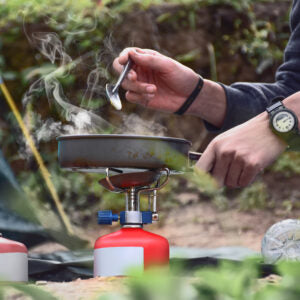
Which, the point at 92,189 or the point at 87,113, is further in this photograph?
the point at 92,189

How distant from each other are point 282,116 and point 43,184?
10.6 feet

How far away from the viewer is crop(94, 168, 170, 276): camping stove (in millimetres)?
1160

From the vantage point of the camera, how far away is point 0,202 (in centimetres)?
266

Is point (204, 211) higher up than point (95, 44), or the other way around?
point (95, 44)

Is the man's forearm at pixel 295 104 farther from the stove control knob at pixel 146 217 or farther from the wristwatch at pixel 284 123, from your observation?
the stove control knob at pixel 146 217

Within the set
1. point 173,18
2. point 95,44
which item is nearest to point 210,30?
point 173,18

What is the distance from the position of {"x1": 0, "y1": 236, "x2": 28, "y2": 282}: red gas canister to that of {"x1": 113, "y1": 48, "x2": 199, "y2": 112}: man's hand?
563mm

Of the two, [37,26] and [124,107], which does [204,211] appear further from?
[37,26]

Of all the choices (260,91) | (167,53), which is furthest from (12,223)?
(167,53)

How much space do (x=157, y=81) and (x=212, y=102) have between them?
0.58ft

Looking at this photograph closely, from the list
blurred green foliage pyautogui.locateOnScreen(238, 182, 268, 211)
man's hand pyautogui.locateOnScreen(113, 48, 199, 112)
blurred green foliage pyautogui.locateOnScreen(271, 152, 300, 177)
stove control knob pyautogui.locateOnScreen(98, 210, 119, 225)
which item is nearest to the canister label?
stove control knob pyautogui.locateOnScreen(98, 210, 119, 225)

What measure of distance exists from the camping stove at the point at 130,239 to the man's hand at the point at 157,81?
0.38m

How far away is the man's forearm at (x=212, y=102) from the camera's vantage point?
1676 millimetres

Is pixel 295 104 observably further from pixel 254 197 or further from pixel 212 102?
pixel 254 197
